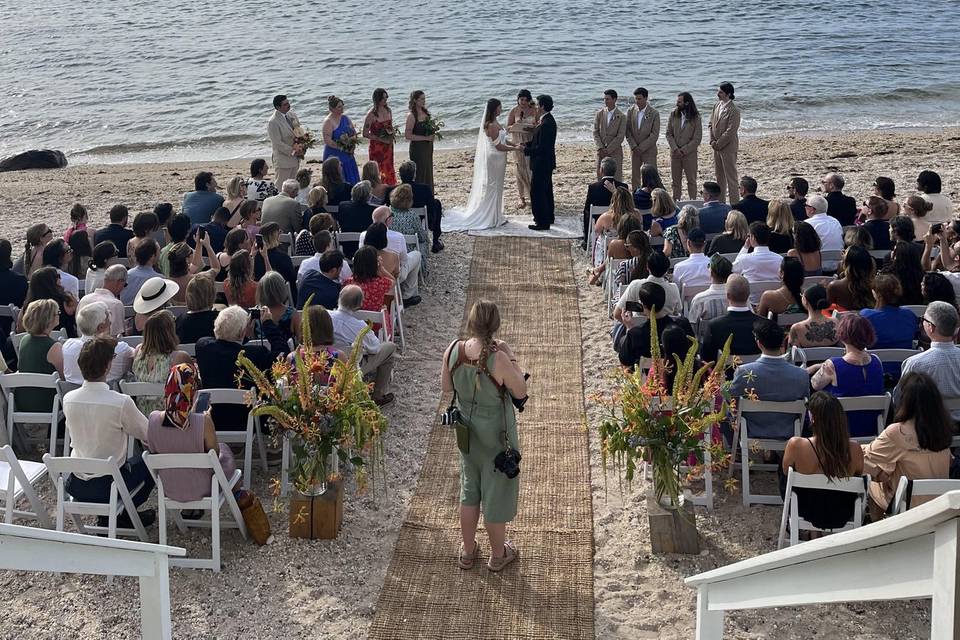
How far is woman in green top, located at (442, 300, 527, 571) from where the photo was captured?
231 inches

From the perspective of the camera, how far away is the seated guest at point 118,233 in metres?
11.0

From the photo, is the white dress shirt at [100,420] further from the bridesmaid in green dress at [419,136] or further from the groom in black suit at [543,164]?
the bridesmaid in green dress at [419,136]

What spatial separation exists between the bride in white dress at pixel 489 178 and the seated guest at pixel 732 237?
480cm

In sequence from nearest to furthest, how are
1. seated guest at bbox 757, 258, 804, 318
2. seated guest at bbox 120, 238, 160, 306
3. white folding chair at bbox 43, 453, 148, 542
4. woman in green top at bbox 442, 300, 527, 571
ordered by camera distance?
1. woman in green top at bbox 442, 300, 527, 571
2. white folding chair at bbox 43, 453, 148, 542
3. seated guest at bbox 757, 258, 804, 318
4. seated guest at bbox 120, 238, 160, 306

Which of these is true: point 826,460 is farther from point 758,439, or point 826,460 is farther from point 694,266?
point 694,266

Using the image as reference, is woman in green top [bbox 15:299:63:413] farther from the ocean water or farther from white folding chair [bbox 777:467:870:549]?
the ocean water

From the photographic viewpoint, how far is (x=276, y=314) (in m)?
8.23

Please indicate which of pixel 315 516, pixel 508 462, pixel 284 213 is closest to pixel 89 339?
pixel 315 516

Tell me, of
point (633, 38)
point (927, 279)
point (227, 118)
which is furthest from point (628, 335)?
point (633, 38)

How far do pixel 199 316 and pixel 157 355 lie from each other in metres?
0.79

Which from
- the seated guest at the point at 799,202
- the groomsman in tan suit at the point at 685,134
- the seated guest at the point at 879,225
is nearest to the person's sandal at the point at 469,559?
the seated guest at the point at 879,225

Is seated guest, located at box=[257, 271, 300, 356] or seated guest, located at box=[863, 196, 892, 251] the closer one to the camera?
seated guest, located at box=[257, 271, 300, 356]

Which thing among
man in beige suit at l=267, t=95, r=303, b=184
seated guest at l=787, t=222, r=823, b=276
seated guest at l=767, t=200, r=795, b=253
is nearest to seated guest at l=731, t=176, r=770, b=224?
seated guest at l=767, t=200, r=795, b=253

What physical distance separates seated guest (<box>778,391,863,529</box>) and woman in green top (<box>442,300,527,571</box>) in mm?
1745
